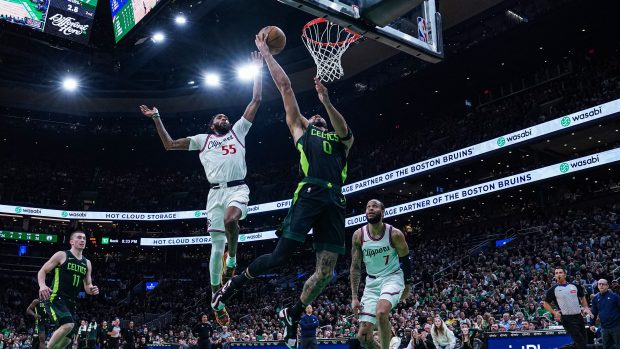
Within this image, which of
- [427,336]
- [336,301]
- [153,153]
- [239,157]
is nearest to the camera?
[239,157]

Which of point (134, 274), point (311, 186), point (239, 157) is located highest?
point (134, 274)

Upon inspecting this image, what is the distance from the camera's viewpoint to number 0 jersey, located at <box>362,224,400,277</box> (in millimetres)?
7918

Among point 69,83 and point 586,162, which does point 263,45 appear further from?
point 69,83

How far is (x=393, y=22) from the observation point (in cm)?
914

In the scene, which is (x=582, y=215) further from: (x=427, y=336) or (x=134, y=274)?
(x=134, y=274)

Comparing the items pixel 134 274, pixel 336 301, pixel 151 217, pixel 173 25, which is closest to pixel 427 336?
pixel 336 301

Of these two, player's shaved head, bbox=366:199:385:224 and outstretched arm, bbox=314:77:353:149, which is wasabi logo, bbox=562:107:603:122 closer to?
player's shaved head, bbox=366:199:385:224

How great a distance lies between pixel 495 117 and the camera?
3244 centimetres

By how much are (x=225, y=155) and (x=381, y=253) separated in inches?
99.0

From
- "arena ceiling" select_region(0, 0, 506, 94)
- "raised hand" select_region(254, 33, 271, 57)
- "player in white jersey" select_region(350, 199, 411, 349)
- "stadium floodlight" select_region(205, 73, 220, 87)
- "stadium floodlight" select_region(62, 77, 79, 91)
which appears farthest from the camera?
"stadium floodlight" select_region(62, 77, 79, 91)

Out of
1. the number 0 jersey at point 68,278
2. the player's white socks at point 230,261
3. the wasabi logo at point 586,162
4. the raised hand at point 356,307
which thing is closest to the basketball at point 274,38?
the player's white socks at point 230,261

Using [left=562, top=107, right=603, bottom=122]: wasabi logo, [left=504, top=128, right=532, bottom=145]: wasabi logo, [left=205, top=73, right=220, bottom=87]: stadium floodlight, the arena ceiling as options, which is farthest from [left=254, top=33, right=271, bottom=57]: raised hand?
[left=205, top=73, right=220, bottom=87]: stadium floodlight

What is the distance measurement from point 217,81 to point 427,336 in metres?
25.3

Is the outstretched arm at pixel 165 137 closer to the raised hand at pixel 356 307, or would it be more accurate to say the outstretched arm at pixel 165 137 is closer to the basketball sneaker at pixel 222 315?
the basketball sneaker at pixel 222 315
